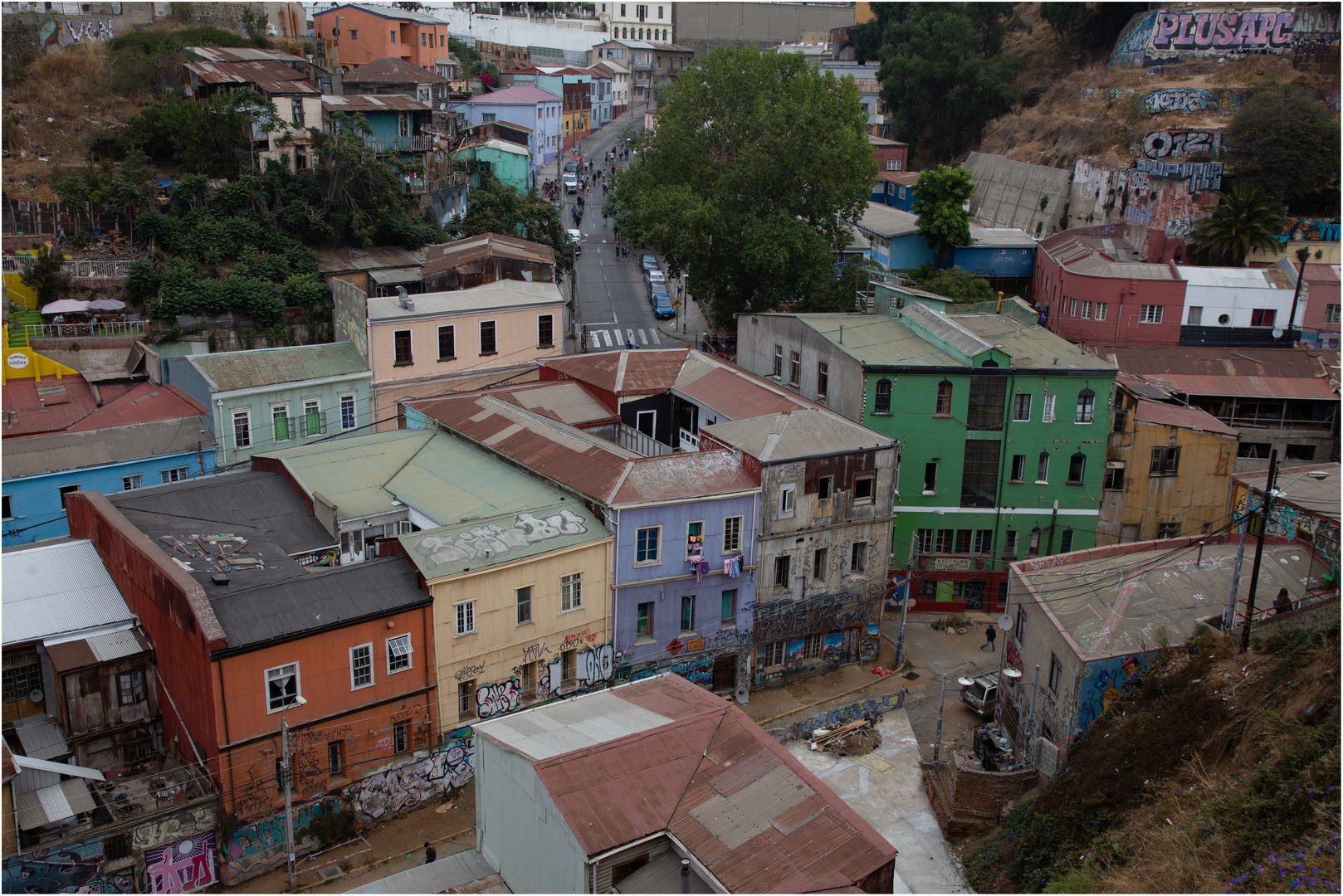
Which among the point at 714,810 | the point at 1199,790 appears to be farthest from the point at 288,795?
the point at 1199,790

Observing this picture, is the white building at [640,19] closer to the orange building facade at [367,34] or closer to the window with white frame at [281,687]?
the orange building facade at [367,34]

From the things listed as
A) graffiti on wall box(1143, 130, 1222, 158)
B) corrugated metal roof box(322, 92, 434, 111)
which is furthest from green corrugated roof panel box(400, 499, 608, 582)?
graffiti on wall box(1143, 130, 1222, 158)

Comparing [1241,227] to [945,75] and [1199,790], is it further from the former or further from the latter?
[1199,790]

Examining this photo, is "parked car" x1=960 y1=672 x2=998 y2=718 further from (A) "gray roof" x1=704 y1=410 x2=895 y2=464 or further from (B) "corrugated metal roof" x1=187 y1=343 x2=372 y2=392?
(B) "corrugated metal roof" x1=187 y1=343 x2=372 y2=392

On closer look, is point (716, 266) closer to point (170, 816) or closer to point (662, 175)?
point (662, 175)

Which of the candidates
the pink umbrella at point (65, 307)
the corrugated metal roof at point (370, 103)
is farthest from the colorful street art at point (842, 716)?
the corrugated metal roof at point (370, 103)
